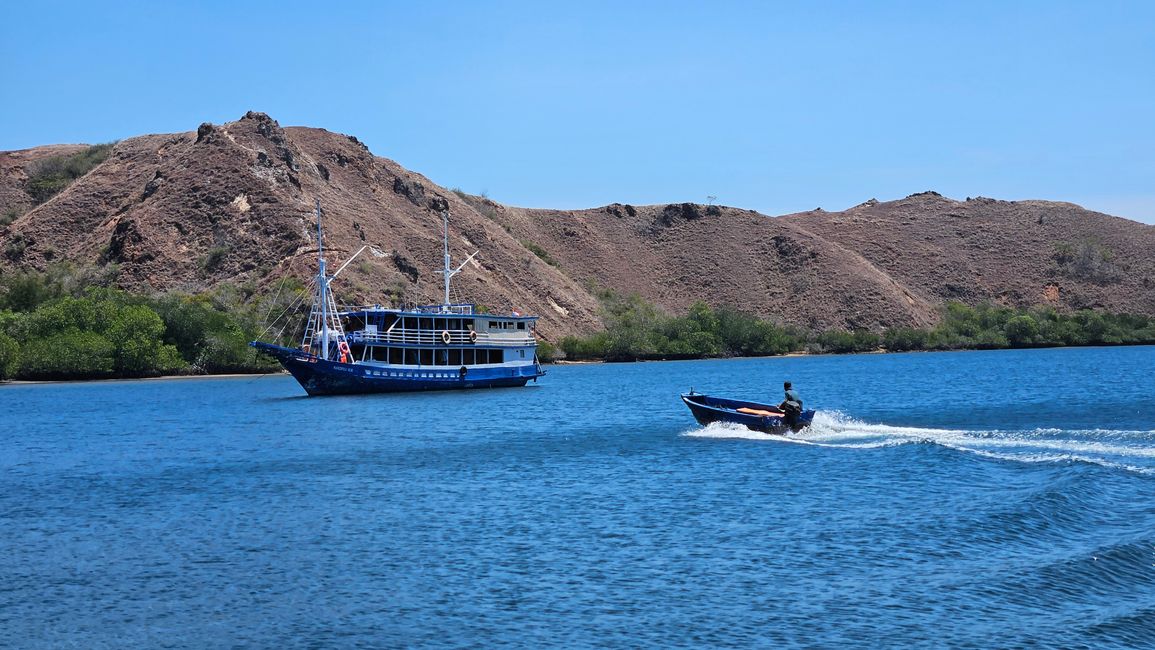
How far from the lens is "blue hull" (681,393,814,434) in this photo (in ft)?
160

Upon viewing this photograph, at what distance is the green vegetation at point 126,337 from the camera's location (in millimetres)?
96125

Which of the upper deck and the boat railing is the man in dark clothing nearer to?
the upper deck

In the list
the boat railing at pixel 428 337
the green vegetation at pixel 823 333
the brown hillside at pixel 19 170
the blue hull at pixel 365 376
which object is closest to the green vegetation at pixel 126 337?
the blue hull at pixel 365 376

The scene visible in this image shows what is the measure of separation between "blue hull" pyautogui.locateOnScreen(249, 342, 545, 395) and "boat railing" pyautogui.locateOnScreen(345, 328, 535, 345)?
1.79 m

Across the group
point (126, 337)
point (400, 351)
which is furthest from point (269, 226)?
point (400, 351)

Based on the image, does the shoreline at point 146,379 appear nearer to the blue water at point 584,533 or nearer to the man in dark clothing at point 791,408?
the blue water at point 584,533

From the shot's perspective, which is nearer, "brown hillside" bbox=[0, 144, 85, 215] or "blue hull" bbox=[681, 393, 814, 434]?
"blue hull" bbox=[681, 393, 814, 434]

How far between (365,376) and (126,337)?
108ft

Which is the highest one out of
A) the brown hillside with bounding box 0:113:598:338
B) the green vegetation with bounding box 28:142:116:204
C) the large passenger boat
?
the green vegetation with bounding box 28:142:116:204

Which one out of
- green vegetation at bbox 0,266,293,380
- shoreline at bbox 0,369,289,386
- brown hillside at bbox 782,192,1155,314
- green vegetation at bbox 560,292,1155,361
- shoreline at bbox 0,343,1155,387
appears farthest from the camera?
brown hillside at bbox 782,192,1155,314

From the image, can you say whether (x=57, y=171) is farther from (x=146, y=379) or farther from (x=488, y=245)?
(x=146, y=379)

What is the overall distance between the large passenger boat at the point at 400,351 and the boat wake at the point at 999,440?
2942 cm

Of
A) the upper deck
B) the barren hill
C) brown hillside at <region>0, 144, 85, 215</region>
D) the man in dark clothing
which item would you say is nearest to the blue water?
the man in dark clothing

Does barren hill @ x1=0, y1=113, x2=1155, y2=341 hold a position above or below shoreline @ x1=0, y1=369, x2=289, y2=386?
above
